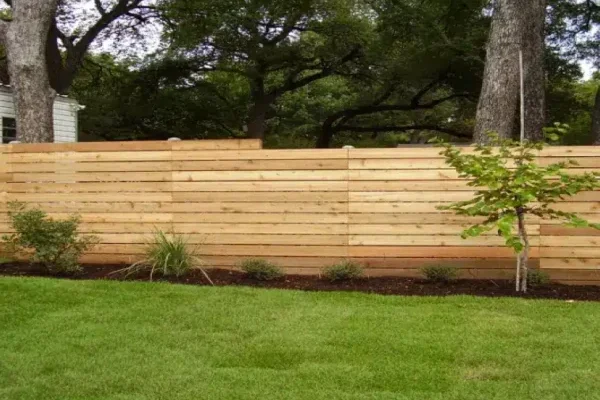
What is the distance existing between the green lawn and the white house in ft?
28.1

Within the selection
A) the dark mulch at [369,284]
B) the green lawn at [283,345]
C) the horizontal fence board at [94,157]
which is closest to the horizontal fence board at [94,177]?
the horizontal fence board at [94,157]

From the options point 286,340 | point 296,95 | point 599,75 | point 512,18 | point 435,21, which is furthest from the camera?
point 296,95

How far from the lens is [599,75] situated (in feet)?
72.7

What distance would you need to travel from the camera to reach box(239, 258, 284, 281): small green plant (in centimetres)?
676

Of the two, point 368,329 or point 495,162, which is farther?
point 495,162

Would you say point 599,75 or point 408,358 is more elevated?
point 599,75

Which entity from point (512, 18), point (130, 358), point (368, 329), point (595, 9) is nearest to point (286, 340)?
→ point (368, 329)

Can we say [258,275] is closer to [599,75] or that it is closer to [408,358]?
[408,358]

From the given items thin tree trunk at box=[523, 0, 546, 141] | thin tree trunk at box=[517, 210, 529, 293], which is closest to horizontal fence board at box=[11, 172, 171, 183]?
thin tree trunk at box=[517, 210, 529, 293]

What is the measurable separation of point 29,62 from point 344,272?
18.5 feet

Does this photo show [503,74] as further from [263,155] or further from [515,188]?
[263,155]

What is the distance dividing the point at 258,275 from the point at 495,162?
2651 millimetres

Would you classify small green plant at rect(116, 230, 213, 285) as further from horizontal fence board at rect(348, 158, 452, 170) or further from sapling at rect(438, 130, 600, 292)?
sapling at rect(438, 130, 600, 292)

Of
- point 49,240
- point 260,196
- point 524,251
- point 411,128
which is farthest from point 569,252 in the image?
point 411,128
